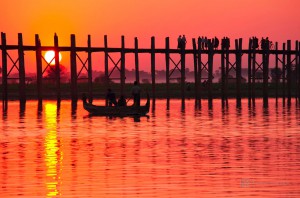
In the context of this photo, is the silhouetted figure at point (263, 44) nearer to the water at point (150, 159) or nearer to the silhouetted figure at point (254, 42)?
the silhouetted figure at point (254, 42)

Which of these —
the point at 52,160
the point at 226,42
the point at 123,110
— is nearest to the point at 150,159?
the point at 52,160

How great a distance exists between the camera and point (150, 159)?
22062 millimetres

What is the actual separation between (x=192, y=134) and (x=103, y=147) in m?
5.96

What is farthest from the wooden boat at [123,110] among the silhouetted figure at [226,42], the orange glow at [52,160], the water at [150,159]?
the silhouetted figure at [226,42]

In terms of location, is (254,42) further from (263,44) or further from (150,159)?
(150,159)

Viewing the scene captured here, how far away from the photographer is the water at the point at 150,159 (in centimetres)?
1694

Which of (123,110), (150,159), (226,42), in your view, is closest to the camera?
Result: (150,159)

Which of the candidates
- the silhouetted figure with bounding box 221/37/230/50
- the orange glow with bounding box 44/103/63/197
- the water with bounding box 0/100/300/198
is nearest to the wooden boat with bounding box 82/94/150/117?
the water with bounding box 0/100/300/198

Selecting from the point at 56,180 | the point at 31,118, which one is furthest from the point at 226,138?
the point at 31,118

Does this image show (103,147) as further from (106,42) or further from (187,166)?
(106,42)

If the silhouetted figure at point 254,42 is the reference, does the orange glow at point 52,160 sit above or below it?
below

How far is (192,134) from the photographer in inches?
1220

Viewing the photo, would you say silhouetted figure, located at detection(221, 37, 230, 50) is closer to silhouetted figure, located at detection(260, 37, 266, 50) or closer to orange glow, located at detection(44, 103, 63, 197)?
silhouetted figure, located at detection(260, 37, 266, 50)

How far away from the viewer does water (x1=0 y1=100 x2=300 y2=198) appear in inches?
667
